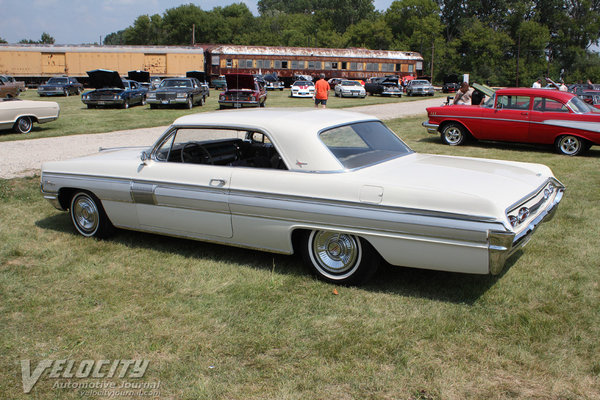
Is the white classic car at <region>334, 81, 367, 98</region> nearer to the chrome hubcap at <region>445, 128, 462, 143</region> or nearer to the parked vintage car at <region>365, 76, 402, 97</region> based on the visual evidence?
the parked vintage car at <region>365, 76, 402, 97</region>

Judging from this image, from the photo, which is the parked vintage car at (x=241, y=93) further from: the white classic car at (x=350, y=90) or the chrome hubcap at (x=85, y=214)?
the chrome hubcap at (x=85, y=214)

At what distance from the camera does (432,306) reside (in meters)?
3.93

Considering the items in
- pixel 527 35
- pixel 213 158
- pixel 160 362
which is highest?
pixel 527 35

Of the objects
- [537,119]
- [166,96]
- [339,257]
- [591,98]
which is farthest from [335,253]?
[166,96]

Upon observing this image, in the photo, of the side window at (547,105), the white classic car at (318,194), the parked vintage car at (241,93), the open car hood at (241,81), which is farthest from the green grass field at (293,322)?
the open car hood at (241,81)

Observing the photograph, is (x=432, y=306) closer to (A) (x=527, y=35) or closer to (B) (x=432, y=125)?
(B) (x=432, y=125)

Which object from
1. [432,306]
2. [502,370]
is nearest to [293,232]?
[432,306]

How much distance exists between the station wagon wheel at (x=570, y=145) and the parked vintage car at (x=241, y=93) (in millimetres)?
14029

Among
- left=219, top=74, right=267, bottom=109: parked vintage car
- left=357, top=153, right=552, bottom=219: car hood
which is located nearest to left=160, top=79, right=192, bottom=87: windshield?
left=219, top=74, right=267, bottom=109: parked vintage car

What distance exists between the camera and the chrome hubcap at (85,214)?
550 cm

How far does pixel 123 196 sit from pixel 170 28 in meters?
109

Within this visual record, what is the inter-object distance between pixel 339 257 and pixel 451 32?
113980mm

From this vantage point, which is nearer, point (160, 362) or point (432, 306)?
point (160, 362)

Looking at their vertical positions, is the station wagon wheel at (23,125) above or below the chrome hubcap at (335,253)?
above
